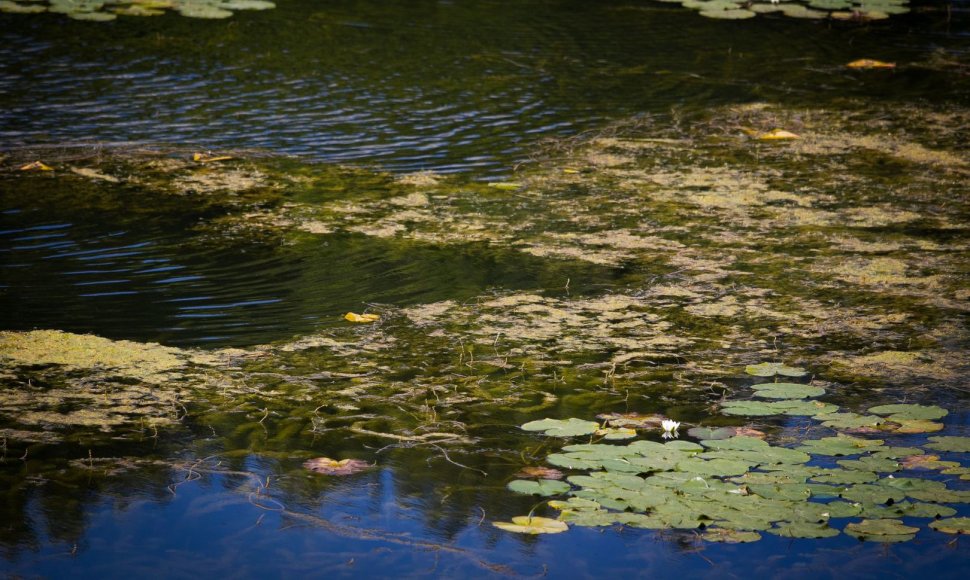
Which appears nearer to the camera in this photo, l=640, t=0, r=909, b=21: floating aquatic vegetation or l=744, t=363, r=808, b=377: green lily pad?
l=744, t=363, r=808, b=377: green lily pad

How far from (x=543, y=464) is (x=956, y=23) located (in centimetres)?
798

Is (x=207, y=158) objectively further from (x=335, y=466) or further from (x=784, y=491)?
(x=784, y=491)

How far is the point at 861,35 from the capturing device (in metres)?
9.23

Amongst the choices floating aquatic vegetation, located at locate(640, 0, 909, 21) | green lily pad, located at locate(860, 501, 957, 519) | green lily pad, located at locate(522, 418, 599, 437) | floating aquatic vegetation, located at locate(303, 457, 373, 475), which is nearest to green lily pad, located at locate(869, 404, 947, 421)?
green lily pad, located at locate(860, 501, 957, 519)

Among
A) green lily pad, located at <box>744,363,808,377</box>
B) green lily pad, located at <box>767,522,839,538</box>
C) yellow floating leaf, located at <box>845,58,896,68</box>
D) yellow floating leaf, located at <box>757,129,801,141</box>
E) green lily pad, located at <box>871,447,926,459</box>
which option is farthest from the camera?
yellow floating leaf, located at <box>845,58,896,68</box>

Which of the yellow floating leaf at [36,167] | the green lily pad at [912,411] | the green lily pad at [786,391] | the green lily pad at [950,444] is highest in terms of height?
the yellow floating leaf at [36,167]

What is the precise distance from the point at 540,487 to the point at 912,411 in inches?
46.2

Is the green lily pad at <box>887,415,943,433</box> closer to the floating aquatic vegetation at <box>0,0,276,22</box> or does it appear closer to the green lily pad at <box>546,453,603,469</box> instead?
the green lily pad at <box>546,453,603,469</box>

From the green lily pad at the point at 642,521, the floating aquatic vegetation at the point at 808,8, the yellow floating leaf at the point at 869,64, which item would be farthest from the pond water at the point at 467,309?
the floating aquatic vegetation at the point at 808,8

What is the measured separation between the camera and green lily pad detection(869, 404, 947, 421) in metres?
3.34

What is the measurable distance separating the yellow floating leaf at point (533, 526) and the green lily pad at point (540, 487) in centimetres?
8

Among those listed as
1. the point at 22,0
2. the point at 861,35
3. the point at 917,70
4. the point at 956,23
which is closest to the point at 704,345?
the point at 917,70

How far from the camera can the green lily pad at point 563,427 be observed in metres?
3.26

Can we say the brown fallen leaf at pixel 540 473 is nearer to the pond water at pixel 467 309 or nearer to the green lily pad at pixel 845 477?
the pond water at pixel 467 309
